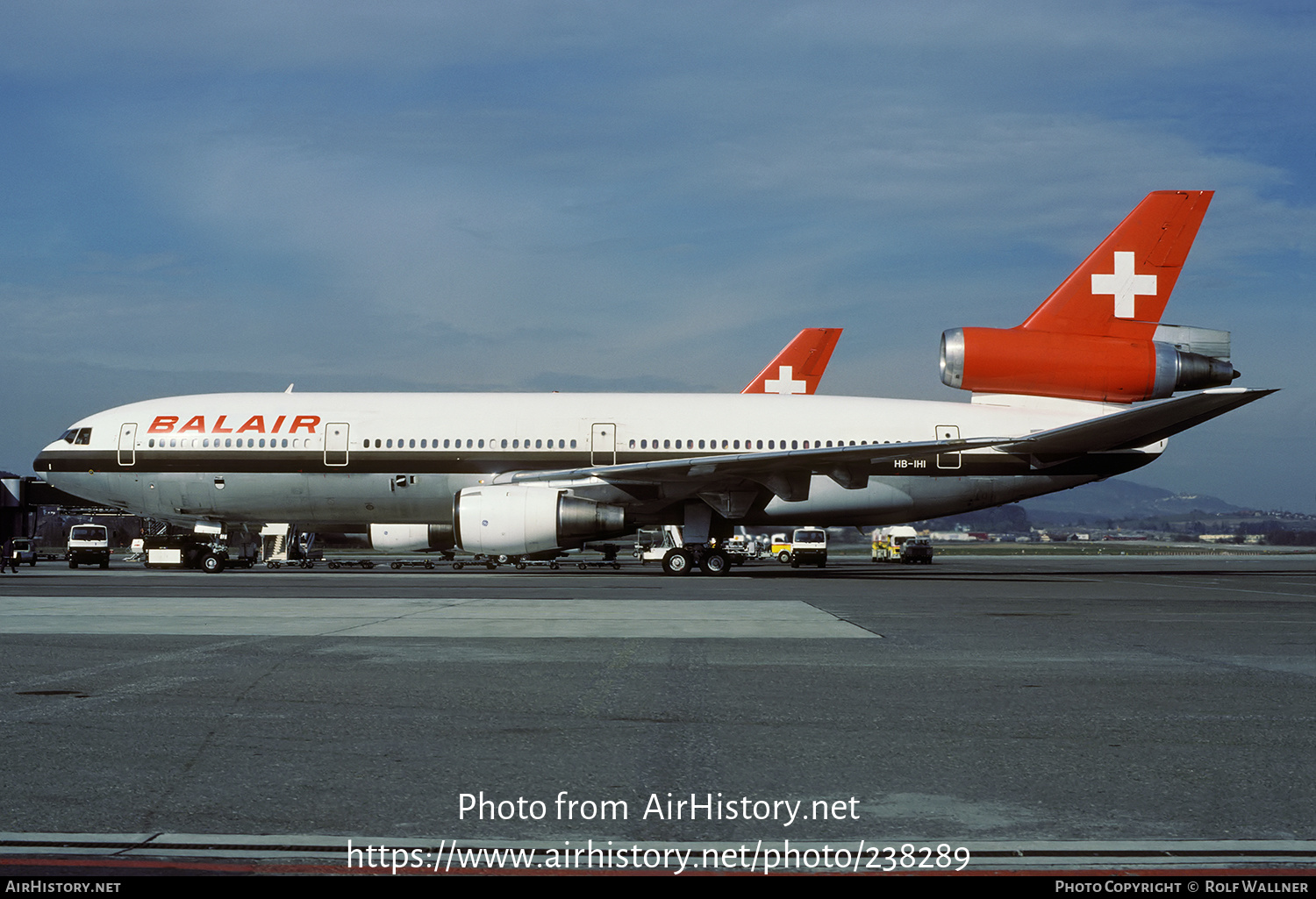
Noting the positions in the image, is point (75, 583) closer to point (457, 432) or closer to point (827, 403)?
point (457, 432)

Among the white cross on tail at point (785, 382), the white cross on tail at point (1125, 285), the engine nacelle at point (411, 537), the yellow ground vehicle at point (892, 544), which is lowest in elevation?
the yellow ground vehicle at point (892, 544)

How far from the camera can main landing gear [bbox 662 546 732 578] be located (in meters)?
25.0

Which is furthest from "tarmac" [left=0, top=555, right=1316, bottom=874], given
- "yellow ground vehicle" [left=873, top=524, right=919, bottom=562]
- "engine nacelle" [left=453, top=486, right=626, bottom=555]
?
"yellow ground vehicle" [left=873, top=524, right=919, bottom=562]

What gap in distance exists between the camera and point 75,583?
21469 mm

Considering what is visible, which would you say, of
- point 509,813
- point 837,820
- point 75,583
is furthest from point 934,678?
point 75,583

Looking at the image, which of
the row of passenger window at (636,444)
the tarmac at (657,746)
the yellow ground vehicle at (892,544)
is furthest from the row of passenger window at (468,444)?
the yellow ground vehicle at (892,544)

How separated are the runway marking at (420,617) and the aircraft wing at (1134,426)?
384 inches

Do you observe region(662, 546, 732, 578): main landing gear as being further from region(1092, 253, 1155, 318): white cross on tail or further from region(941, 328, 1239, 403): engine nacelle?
region(1092, 253, 1155, 318): white cross on tail

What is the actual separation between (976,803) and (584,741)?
2.15 m

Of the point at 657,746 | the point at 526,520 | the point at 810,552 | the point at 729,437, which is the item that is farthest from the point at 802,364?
the point at 657,746

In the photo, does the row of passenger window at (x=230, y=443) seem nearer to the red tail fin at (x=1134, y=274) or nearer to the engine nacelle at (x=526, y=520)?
the engine nacelle at (x=526, y=520)

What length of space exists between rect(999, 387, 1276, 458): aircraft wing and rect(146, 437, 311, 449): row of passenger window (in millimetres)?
15537

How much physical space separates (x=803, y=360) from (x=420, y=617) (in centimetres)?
2628

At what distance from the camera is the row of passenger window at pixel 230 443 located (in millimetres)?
24656
